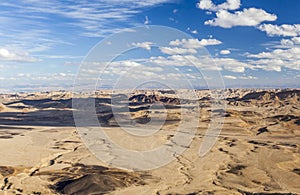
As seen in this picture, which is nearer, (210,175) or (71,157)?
(210,175)

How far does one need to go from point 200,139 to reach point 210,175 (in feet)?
66.7

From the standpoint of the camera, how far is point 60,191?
80.4ft

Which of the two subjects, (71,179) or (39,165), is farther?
(39,165)

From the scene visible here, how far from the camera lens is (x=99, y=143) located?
45438 millimetres

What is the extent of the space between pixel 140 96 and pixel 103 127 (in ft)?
210

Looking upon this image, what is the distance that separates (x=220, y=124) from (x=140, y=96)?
213 feet

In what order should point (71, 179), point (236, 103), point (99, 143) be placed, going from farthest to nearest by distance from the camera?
point (236, 103) < point (99, 143) < point (71, 179)

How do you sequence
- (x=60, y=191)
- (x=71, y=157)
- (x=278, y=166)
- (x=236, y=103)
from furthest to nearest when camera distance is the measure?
(x=236, y=103)
(x=71, y=157)
(x=278, y=166)
(x=60, y=191)

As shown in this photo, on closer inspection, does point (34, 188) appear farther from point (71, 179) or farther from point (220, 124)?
point (220, 124)

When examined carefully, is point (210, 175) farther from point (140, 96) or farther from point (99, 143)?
point (140, 96)

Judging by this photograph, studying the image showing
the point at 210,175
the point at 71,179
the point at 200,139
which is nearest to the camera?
the point at 71,179

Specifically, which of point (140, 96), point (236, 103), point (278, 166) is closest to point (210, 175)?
point (278, 166)

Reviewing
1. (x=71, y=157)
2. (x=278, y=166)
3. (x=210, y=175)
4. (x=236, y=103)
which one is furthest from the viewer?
(x=236, y=103)

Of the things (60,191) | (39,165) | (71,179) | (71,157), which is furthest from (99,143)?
(60,191)
